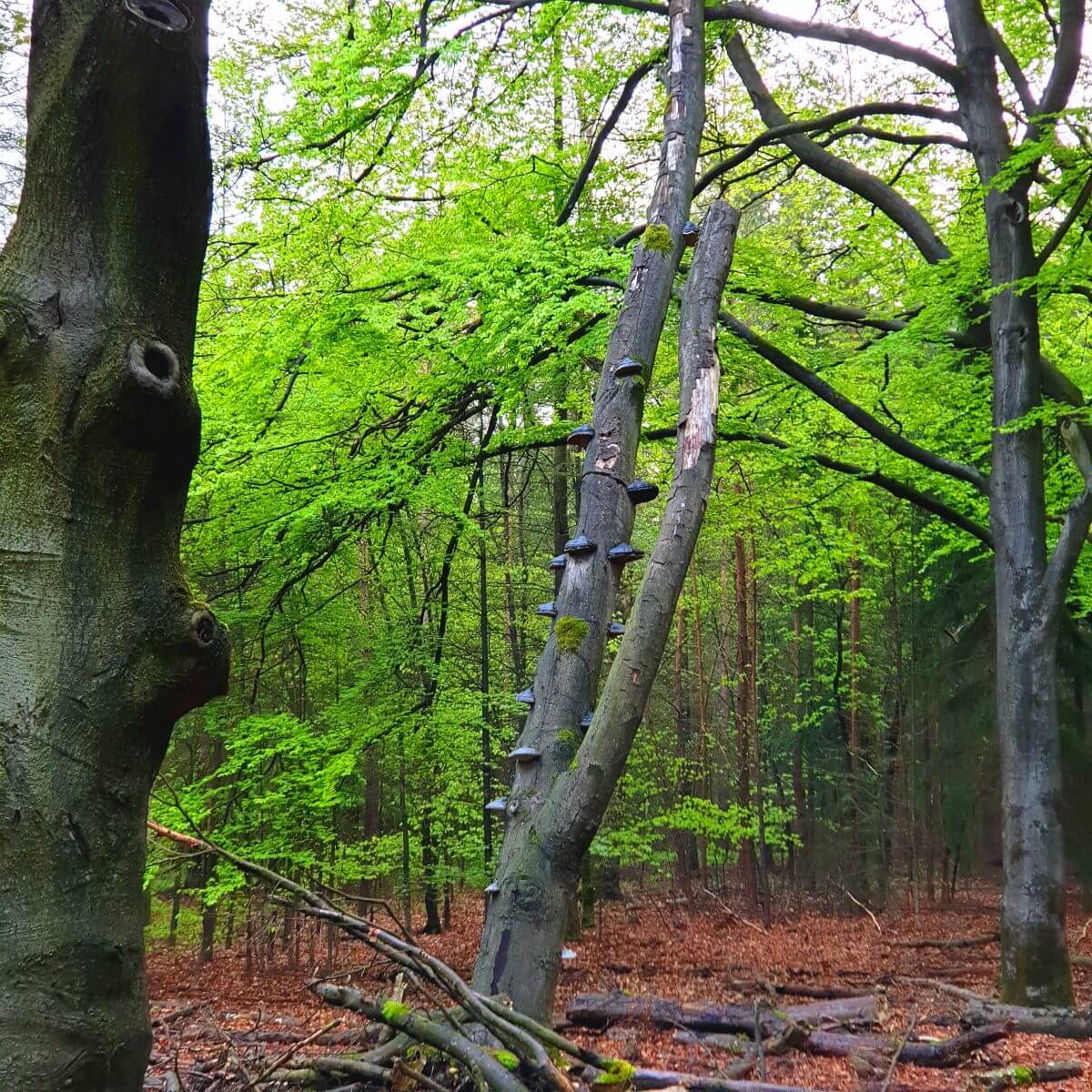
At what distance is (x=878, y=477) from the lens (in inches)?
384

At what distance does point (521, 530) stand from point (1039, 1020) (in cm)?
1237

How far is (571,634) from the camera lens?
9.61ft

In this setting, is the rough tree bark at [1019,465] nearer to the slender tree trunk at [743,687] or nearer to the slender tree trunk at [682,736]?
the slender tree trunk at [743,687]

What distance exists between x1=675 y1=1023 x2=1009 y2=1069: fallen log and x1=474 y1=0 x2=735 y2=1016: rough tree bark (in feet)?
12.7

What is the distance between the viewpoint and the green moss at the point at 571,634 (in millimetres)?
2914

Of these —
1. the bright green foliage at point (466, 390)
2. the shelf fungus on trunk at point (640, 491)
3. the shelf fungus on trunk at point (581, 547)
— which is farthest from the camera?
the bright green foliage at point (466, 390)

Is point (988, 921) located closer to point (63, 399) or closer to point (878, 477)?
point (878, 477)

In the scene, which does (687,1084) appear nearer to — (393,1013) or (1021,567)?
(393,1013)

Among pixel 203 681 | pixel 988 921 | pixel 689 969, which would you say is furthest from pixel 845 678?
pixel 203 681

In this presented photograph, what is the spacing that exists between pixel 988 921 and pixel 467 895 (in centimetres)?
1270

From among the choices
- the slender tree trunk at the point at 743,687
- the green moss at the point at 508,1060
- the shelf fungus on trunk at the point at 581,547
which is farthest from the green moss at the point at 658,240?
the slender tree trunk at the point at 743,687

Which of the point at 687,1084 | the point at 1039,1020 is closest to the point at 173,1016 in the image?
the point at 687,1084

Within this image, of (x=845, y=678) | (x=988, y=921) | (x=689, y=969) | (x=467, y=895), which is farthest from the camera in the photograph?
(x=467, y=895)

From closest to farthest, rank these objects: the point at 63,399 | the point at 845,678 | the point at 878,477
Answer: the point at 63,399
the point at 878,477
the point at 845,678
